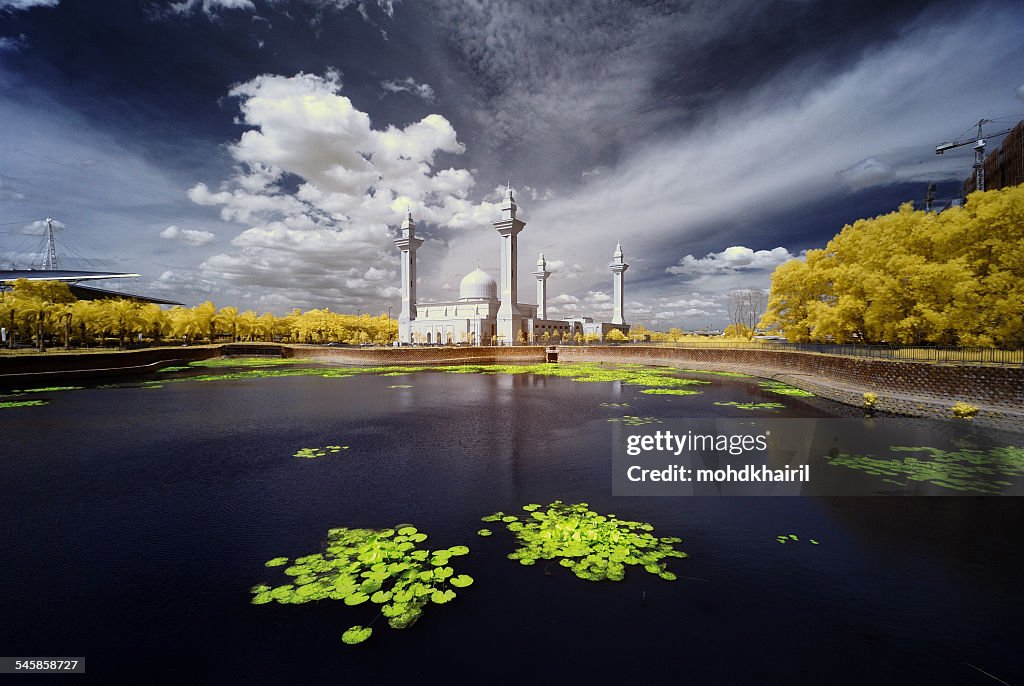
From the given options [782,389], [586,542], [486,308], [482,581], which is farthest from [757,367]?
[486,308]

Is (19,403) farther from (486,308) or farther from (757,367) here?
(486,308)

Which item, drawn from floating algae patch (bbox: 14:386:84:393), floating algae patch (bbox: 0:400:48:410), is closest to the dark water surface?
floating algae patch (bbox: 0:400:48:410)

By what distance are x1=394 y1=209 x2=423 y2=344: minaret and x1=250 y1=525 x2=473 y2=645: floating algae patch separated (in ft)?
315

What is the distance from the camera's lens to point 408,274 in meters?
102

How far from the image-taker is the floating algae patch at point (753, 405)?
73.6ft

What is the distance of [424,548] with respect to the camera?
763cm

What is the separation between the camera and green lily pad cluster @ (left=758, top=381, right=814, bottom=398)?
91.4 feet

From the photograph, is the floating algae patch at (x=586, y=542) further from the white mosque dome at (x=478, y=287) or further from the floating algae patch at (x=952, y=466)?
the white mosque dome at (x=478, y=287)

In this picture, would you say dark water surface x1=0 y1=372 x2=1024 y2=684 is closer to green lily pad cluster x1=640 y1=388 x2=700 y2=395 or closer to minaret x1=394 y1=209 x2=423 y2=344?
green lily pad cluster x1=640 y1=388 x2=700 y2=395

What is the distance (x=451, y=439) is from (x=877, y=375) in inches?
924

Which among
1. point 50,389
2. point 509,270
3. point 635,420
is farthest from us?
point 509,270

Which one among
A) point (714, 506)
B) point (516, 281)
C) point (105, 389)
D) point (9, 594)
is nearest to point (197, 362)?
point (105, 389)

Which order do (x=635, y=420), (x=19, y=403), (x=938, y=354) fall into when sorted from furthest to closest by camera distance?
(x=19, y=403) → (x=938, y=354) → (x=635, y=420)

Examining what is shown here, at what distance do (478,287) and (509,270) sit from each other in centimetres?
2881
